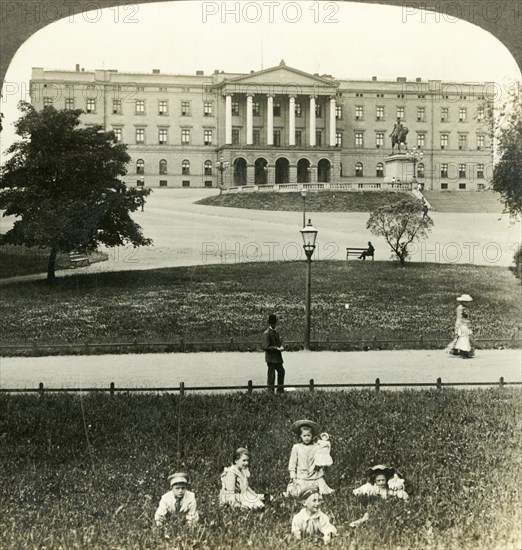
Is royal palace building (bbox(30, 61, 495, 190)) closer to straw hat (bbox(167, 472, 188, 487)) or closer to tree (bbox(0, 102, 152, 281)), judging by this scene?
tree (bbox(0, 102, 152, 281))

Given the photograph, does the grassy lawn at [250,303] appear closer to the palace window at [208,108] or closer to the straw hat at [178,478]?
the straw hat at [178,478]

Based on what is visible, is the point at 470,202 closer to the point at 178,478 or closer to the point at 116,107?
the point at 116,107

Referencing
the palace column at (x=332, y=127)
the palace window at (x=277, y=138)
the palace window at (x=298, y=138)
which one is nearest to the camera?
the palace column at (x=332, y=127)

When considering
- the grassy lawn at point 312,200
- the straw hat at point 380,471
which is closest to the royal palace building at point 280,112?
the grassy lawn at point 312,200

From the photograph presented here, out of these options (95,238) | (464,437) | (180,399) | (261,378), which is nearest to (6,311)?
(95,238)

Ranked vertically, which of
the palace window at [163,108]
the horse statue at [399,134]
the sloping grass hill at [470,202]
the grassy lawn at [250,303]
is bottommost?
the grassy lawn at [250,303]

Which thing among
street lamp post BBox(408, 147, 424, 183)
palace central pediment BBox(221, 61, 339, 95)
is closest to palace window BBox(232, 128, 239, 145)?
palace central pediment BBox(221, 61, 339, 95)

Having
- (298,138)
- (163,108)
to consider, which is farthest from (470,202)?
(298,138)

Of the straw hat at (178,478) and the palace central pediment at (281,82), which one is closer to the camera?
the straw hat at (178,478)

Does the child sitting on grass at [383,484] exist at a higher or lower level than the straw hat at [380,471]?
lower
